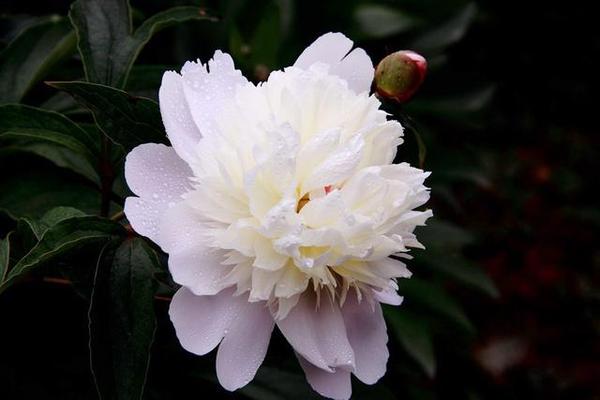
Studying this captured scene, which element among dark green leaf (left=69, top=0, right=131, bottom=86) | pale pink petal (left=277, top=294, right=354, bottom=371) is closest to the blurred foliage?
dark green leaf (left=69, top=0, right=131, bottom=86)

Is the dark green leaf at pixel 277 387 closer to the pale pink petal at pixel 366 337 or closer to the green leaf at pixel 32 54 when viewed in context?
the pale pink petal at pixel 366 337

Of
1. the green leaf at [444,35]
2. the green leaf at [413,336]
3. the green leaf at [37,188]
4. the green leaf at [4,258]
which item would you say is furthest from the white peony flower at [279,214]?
the green leaf at [444,35]

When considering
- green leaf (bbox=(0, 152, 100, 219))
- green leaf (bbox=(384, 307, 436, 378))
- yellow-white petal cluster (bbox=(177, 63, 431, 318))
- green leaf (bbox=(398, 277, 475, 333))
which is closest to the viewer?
yellow-white petal cluster (bbox=(177, 63, 431, 318))

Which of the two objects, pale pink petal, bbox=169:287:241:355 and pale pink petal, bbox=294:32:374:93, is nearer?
pale pink petal, bbox=169:287:241:355

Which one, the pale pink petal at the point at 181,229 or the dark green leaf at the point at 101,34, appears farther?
the dark green leaf at the point at 101,34

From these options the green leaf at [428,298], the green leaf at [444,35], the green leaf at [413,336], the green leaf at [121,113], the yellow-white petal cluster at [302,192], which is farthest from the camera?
the green leaf at [444,35]

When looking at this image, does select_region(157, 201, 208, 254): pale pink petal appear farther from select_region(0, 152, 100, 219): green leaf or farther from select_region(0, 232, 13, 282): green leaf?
select_region(0, 152, 100, 219): green leaf

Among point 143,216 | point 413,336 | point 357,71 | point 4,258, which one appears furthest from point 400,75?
point 413,336
